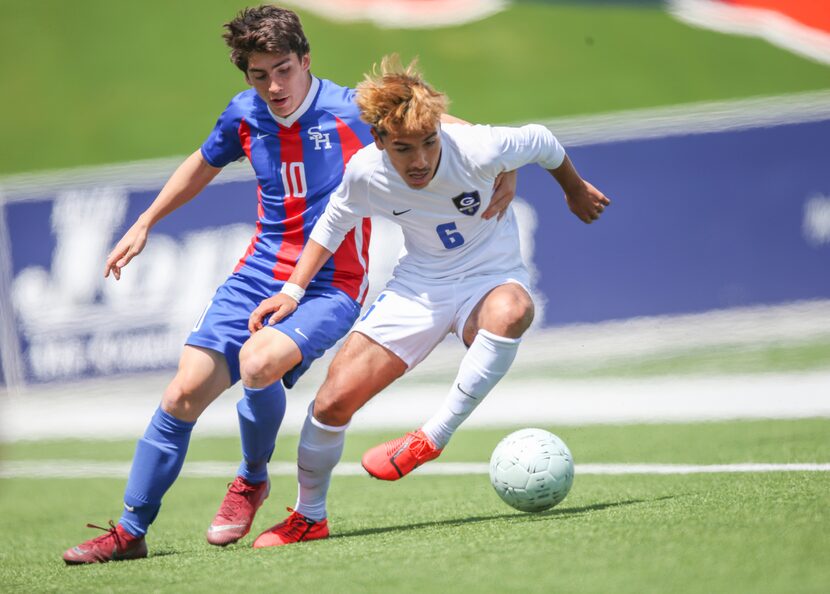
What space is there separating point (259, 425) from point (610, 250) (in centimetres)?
405

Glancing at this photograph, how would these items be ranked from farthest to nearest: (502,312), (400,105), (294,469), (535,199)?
1. (535,199)
2. (294,469)
3. (502,312)
4. (400,105)

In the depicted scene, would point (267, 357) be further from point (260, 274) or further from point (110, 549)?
point (110, 549)

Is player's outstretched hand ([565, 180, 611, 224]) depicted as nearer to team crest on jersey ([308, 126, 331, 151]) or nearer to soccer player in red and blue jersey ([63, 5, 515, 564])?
soccer player in red and blue jersey ([63, 5, 515, 564])

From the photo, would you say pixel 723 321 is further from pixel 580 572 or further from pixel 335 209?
pixel 580 572

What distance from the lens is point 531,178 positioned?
823 centimetres

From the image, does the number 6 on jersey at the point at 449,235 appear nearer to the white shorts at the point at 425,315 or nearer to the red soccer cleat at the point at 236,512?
the white shorts at the point at 425,315

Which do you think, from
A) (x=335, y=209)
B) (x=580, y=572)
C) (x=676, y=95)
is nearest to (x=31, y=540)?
(x=335, y=209)

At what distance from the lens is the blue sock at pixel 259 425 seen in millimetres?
4629

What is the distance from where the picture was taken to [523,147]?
4395 millimetres

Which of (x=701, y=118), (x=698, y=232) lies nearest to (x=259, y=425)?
(x=698, y=232)

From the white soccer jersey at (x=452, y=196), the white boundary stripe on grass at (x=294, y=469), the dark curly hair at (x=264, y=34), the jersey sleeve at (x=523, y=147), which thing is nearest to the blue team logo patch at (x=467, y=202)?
the white soccer jersey at (x=452, y=196)

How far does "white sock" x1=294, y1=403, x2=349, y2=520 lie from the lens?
443 cm

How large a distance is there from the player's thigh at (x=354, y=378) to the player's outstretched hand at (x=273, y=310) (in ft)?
0.93

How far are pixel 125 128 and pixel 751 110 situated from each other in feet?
16.2
